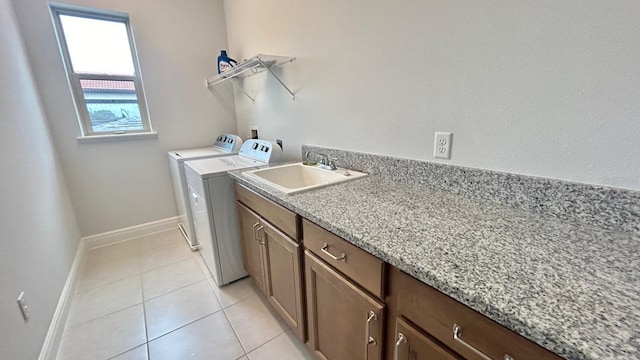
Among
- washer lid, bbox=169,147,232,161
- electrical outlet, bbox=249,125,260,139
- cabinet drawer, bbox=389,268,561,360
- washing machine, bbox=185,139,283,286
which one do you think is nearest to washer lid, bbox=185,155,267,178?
washing machine, bbox=185,139,283,286

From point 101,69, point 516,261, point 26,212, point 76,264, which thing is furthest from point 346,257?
point 101,69

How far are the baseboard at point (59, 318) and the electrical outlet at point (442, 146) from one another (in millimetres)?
2113

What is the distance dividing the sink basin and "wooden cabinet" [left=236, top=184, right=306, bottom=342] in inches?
6.3

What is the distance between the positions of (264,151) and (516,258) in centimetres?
175

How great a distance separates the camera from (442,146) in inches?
44.7

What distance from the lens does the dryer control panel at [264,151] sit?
2000 millimetres

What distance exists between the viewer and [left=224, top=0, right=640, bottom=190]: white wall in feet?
2.39

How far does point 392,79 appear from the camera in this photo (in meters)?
1.28

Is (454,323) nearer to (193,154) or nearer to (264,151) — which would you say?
(264,151)

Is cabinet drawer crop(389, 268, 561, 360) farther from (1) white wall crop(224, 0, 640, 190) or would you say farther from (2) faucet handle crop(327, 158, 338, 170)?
→ (2) faucet handle crop(327, 158, 338, 170)

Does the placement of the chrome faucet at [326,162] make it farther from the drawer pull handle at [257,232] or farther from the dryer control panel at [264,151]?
the drawer pull handle at [257,232]

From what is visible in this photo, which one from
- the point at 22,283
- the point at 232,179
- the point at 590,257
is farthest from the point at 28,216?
the point at 590,257

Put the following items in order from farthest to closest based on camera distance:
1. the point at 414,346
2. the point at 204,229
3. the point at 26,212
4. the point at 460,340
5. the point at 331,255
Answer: the point at 204,229 → the point at 26,212 → the point at 331,255 → the point at 414,346 → the point at 460,340

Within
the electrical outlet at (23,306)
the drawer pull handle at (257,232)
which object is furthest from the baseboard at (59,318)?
the drawer pull handle at (257,232)
